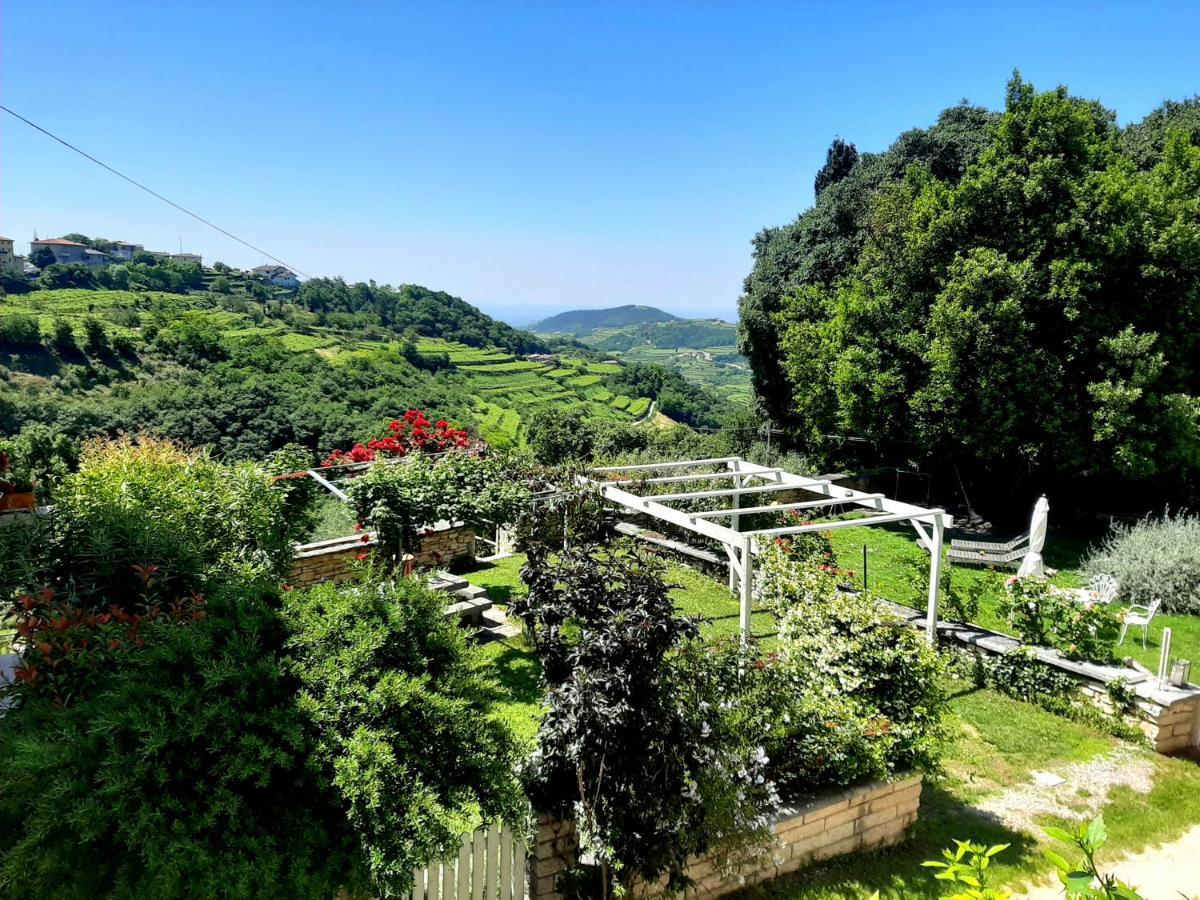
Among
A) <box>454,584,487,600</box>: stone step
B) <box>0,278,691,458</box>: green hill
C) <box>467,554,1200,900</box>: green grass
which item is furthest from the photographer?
<box>0,278,691,458</box>: green hill

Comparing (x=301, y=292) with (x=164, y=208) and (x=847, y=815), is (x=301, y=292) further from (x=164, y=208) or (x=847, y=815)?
(x=847, y=815)

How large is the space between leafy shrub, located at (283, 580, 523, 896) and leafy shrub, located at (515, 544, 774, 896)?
1.27 feet

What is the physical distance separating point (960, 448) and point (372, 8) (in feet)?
47.1

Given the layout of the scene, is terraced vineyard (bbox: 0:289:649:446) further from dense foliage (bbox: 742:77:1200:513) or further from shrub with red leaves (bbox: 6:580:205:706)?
shrub with red leaves (bbox: 6:580:205:706)

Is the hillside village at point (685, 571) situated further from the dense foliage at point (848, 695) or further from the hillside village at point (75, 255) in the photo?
the hillside village at point (75, 255)

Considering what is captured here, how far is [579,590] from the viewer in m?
3.79

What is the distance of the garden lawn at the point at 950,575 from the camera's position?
793cm

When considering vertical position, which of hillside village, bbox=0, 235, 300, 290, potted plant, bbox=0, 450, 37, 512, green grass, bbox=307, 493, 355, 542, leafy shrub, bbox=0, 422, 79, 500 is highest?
hillside village, bbox=0, 235, 300, 290

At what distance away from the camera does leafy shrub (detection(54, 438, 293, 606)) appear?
4.72m

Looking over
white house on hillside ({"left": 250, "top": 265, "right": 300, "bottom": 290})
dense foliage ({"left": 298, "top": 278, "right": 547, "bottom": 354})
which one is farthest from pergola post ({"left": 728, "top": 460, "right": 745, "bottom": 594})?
white house on hillside ({"left": 250, "top": 265, "right": 300, "bottom": 290})

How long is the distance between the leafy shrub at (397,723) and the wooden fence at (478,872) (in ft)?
1.80

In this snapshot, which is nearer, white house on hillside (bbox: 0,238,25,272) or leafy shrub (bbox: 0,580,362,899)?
leafy shrub (bbox: 0,580,362,899)

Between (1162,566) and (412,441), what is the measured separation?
1107cm

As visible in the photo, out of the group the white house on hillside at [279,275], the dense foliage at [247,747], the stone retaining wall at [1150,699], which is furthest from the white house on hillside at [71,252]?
the stone retaining wall at [1150,699]
